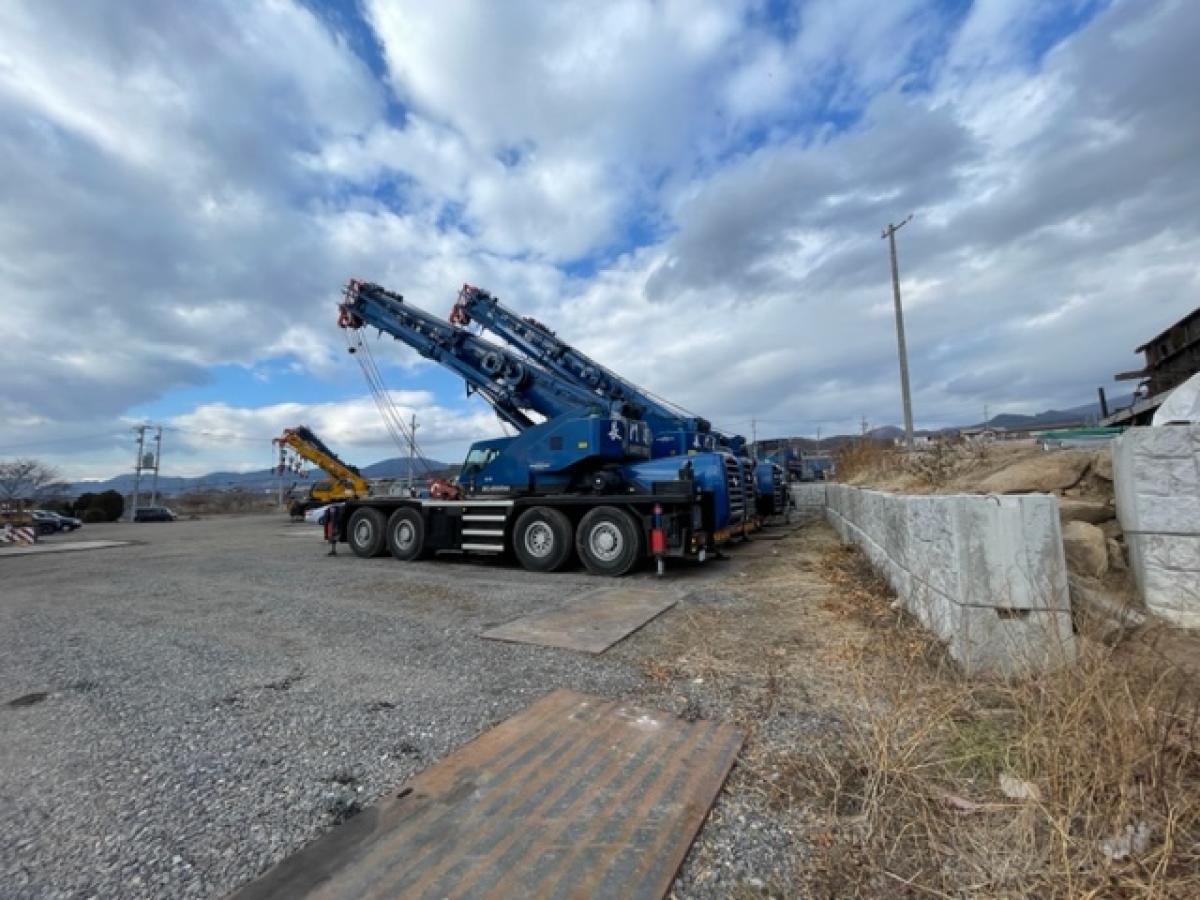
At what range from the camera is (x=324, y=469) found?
28.5 meters

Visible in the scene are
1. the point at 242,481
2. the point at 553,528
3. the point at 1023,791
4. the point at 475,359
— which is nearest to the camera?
the point at 1023,791

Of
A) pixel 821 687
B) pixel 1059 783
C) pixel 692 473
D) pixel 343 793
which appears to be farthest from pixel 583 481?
pixel 1059 783

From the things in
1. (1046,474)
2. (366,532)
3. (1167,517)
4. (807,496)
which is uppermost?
(1046,474)

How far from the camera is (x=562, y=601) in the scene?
6352 mm

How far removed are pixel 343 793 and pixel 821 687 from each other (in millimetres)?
2746

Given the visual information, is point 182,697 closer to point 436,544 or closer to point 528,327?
point 436,544

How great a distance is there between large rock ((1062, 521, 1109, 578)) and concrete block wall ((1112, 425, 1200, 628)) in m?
0.19

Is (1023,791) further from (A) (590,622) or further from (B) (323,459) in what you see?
(B) (323,459)

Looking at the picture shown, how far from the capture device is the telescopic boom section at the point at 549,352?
14.5 metres

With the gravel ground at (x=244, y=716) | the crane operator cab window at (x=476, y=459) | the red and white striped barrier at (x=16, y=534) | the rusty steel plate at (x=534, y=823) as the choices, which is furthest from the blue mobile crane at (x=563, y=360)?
the red and white striped barrier at (x=16, y=534)

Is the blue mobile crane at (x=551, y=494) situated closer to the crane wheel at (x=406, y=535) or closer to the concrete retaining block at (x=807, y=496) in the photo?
the crane wheel at (x=406, y=535)

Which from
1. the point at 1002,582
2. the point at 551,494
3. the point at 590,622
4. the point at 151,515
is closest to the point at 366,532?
the point at 551,494

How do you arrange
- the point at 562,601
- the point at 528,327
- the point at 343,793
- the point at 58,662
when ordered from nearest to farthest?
the point at 343,793
the point at 58,662
the point at 562,601
the point at 528,327

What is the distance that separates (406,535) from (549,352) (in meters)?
6.42
